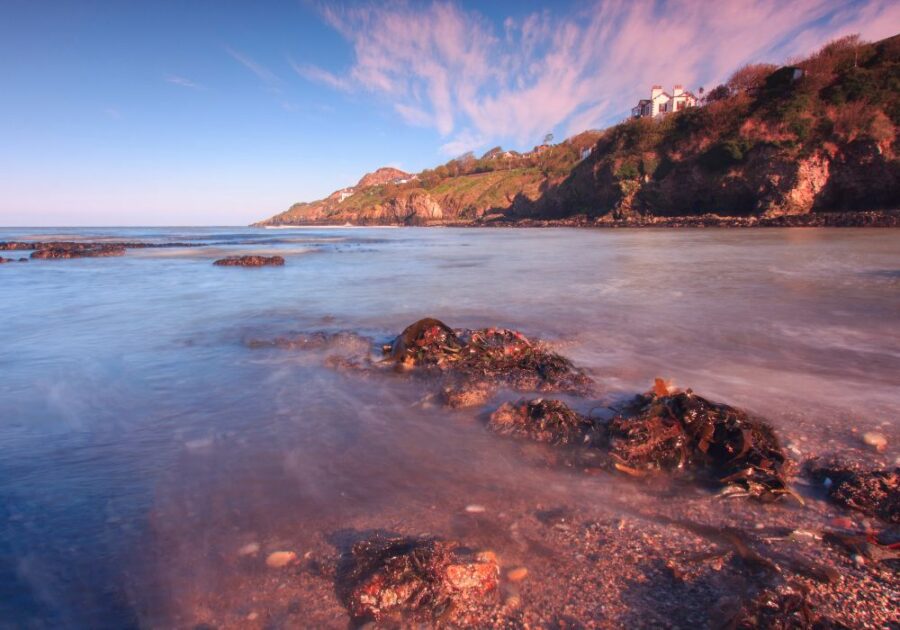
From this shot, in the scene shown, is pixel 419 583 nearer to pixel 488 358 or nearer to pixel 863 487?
pixel 863 487

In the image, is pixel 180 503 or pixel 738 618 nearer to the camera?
pixel 738 618

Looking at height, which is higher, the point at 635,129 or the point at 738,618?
the point at 635,129

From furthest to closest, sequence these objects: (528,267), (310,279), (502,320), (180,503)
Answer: (528,267) < (310,279) < (502,320) < (180,503)

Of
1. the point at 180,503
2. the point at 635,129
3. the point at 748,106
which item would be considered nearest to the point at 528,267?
the point at 180,503

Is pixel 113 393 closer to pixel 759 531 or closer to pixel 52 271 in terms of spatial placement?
pixel 759 531

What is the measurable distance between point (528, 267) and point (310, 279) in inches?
256

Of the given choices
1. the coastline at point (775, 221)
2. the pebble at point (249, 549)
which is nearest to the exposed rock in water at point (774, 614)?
the pebble at point (249, 549)

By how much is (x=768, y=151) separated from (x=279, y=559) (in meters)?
41.0

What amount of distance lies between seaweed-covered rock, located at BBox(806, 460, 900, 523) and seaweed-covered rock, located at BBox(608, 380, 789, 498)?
20 centimetres

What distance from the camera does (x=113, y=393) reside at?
3.94 meters

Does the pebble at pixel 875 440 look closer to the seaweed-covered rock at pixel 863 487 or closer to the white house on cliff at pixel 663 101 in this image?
→ the seaweed-covered rock at pixel 863 487

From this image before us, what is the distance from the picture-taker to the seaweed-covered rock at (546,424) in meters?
2.94

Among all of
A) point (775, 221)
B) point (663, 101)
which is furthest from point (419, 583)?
point (663, 101)

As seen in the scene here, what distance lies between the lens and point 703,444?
2.72m
